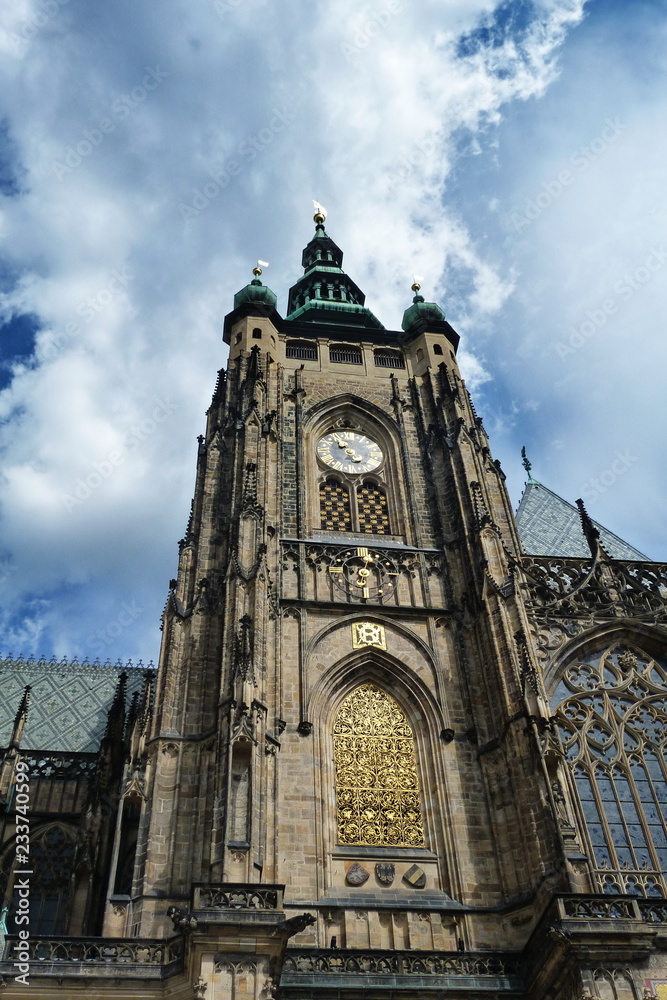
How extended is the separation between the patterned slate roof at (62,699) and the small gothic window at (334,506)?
8792mm

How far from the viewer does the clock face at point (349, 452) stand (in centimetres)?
2638

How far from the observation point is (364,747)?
19469 mm

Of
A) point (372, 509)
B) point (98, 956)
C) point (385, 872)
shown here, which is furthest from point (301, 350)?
point (98, 956)

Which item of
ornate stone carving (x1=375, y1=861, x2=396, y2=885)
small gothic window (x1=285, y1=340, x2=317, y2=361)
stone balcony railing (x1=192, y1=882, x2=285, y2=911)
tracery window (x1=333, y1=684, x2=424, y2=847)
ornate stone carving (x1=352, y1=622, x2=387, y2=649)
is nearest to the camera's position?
stone balcony railing (x1=192, y1=882, x2=285, y2=911)

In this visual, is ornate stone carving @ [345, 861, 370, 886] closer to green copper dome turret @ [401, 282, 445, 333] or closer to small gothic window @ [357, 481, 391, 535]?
small gothic window @ [357, 481, 391, 535]

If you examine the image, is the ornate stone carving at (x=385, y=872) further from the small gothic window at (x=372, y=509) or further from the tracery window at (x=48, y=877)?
the small gothic window at (x=372, y=509)

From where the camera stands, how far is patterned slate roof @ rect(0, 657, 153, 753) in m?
26.9

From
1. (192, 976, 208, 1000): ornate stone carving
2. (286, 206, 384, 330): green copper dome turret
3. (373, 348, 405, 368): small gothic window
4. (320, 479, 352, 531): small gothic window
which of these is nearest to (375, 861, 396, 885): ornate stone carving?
(192, 976, 208, 1000): ornate stone carving

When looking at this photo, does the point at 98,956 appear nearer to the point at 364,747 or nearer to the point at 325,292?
the point at 364,747

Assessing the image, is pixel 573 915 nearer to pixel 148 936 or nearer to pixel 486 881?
pixel 486 881

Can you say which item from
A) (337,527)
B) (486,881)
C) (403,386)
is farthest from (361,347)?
(486,881)

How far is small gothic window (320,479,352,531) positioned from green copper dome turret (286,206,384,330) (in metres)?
8.41

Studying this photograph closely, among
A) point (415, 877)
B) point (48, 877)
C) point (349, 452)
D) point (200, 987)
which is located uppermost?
point (349, 452)

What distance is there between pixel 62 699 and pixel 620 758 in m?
17.3
